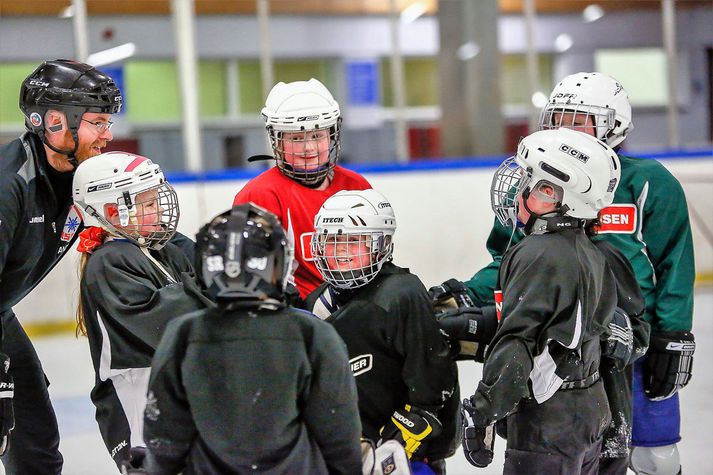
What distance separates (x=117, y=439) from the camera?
7.77 feet

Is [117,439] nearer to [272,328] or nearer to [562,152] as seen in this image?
[272,328]

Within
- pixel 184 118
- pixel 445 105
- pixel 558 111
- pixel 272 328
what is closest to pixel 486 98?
→ pixel 445 105

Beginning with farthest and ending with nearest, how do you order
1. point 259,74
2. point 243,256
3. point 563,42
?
point 563,42 < point 259,74 < point 243,256

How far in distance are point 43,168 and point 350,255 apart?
0.96 metres

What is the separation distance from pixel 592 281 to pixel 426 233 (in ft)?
14.7

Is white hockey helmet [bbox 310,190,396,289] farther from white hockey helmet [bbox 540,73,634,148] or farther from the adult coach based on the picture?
the adult coach

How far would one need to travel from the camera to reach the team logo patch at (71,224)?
2.83 meters

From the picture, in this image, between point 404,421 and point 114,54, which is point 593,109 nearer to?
Result: point 404,421

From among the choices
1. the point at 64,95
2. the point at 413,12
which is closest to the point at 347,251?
the point at 64,95

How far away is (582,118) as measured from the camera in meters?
2.72

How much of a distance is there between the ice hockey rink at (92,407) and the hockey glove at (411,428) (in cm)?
122

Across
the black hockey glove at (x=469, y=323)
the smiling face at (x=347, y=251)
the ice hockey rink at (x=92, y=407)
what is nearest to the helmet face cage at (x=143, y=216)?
the smiling face at (x=347, y=251)

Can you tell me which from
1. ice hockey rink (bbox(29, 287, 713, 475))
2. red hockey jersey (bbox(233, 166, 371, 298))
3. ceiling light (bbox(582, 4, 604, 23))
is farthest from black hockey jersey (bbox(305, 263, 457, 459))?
ceiling light (bbox(582, 4, 604, 23))

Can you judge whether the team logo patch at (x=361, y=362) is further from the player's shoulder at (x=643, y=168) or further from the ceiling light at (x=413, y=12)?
the ceiling light at (x=413, y=12)
